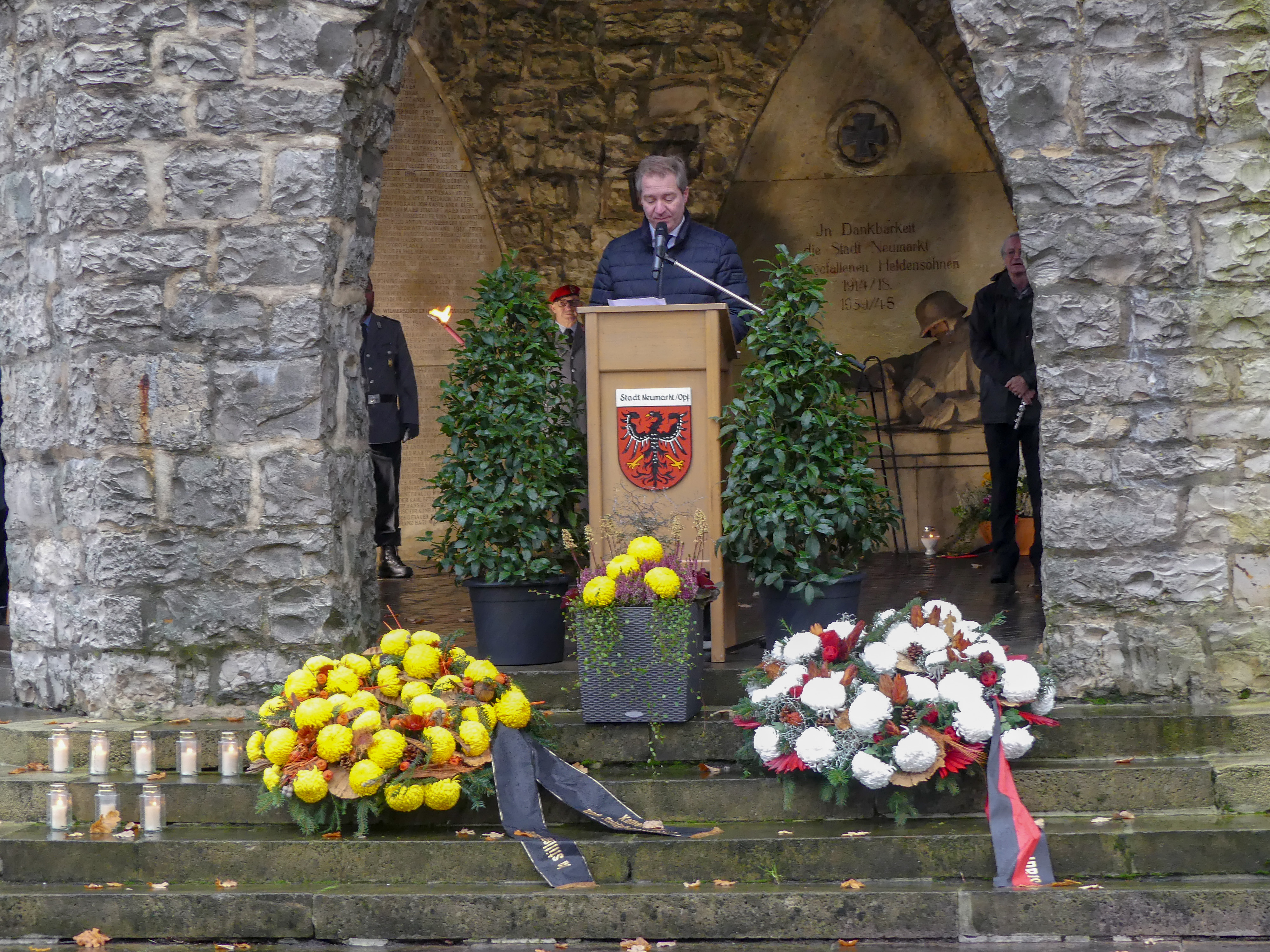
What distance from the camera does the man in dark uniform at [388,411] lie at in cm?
870

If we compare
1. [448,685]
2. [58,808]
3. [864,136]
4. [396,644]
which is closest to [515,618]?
[396,644]

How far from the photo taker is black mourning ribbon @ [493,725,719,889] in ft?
13.9

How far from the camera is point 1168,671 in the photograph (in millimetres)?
4875

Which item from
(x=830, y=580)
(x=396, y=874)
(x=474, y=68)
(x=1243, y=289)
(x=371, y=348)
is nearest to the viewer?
(x=396, y=874)

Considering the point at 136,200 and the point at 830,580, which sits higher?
the point at 136,200

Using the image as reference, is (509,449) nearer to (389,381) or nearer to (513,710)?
(513,710)

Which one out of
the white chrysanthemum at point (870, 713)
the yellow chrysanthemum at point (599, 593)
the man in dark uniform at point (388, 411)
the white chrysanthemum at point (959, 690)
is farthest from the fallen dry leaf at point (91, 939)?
the man in dark uniform at point (388, 411)

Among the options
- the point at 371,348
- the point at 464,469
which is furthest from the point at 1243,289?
the point at 371,348

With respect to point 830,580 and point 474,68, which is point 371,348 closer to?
point 474,68

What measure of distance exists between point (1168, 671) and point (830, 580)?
45.2 inches

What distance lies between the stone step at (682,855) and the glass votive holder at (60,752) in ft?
1.45

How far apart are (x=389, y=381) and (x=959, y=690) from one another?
5.10 meters

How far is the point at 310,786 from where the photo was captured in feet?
14.2

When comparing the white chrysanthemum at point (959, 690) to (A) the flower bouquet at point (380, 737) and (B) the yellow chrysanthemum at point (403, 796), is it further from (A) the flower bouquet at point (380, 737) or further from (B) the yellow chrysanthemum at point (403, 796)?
(B) the yellow chrysanthemum at point (403, 796)
